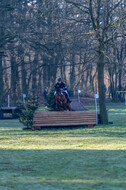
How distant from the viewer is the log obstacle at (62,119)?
21.2 m

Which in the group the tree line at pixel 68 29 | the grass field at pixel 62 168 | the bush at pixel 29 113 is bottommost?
the grass field at pixel 62 168

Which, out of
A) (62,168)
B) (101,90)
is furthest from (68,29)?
(62,168)

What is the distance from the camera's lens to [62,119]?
21.5 metres

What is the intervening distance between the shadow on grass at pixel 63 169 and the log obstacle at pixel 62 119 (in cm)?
907

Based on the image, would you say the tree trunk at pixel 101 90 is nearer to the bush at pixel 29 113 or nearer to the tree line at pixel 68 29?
the tree line at pixel 68 29

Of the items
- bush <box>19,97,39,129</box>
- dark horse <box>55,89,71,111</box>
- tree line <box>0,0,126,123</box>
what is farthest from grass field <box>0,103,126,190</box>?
tree line <box>0,0,126,123</box>

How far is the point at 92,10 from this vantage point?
73.5 feet

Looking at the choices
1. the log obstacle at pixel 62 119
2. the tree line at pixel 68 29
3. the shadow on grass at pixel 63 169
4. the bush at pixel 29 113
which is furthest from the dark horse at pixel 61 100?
the shadow on grass at pixel 63 169

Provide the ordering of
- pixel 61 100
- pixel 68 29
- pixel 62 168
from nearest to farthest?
pixel 62 168 < pixel 61 100 < pixel 68 29

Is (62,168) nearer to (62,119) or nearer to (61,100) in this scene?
(62,119)

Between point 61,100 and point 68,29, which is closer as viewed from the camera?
point 61,100

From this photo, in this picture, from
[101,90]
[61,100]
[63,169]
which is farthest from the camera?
[101,90]

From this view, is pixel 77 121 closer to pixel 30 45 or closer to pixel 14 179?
pixel 30 45

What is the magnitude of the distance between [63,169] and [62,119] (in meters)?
12.9
